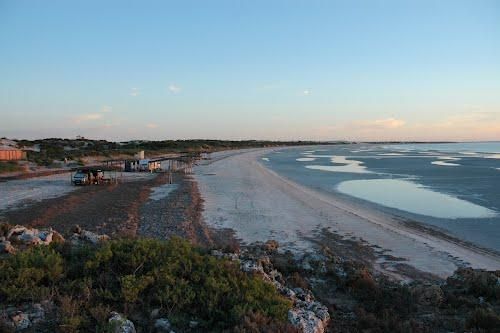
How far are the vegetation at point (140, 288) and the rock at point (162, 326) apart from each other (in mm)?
84

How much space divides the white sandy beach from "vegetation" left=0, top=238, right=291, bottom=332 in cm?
630

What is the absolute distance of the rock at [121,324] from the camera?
5.00 m

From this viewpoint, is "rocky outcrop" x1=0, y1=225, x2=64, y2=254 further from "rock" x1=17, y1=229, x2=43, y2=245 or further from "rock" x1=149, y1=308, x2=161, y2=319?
"rock" x1=149, y1=308, x2=161, y2=319

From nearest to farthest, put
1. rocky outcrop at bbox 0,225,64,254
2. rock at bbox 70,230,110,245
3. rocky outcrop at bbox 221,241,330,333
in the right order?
rocky outcrop at bbox 221,241,330,333 → rocky outcrop at bbox 0,225,64,254 → rock at bbox 70,230,110,245

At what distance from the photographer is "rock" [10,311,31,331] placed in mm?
4965

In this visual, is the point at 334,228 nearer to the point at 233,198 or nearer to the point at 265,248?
the point at 265,248

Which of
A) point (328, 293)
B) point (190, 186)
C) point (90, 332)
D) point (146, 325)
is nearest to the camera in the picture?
point (90, 332)

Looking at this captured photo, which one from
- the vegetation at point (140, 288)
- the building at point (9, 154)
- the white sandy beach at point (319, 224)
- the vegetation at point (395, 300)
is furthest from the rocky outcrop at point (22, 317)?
the building at point (9, 154)

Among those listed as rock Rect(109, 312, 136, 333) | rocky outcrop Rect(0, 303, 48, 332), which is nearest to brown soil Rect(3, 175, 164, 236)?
rocky outcrop Rect(0, 303, 48, 332)

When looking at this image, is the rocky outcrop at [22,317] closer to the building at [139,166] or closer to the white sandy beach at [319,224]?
the white sandy beach at [319,224]

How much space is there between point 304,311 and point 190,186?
2128 cm

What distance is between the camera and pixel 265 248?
1054 cm

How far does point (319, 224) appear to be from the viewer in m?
16.3

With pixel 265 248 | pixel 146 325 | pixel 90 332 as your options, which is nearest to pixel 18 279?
pixel 90 332
